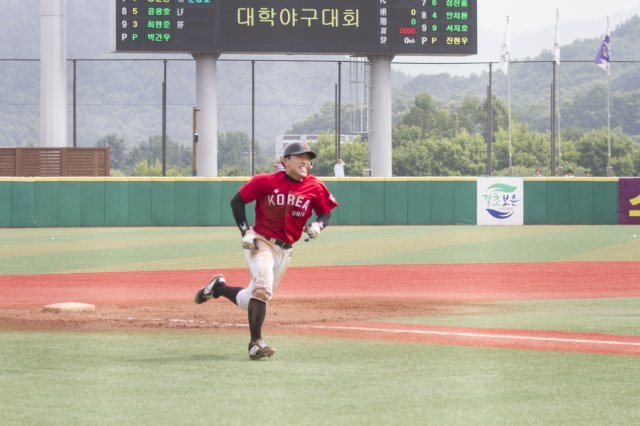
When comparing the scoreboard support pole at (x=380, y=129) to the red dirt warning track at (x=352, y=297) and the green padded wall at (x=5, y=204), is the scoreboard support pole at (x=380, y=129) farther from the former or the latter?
the red dirt warning track at (x=352, y=297)

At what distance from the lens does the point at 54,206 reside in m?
30.8

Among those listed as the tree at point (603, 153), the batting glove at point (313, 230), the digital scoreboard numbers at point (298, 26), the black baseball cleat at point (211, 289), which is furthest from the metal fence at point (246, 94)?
the batting glove at point (313, 230)

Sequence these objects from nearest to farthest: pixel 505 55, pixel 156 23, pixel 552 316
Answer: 1. pixel 552 316
2. pixel 156 23
3. pixel 505 55

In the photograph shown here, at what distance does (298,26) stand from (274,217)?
75.9 ft

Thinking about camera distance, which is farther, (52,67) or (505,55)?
(505,55)

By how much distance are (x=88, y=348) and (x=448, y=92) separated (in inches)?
6036

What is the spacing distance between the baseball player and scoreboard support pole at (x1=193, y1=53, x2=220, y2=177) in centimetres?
2570

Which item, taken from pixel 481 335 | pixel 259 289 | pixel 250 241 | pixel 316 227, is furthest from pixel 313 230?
pixel 481 335

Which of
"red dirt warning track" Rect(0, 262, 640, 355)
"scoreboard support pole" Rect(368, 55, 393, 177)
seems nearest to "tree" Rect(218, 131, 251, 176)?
"scoreboard support pole" Rect(368, 55, 393, 177)

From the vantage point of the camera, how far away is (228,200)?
3194 cm

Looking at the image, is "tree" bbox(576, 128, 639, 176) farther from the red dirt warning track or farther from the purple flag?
the red dirt warning track

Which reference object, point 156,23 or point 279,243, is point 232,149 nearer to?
point 156,23

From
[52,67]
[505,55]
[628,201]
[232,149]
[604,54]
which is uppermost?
[232,149]

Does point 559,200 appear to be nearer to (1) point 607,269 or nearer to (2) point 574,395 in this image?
(1) point 607,269
